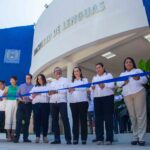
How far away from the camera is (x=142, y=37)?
9812mm

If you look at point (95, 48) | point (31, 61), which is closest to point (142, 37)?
point (95, 48)

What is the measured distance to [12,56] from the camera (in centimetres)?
1213

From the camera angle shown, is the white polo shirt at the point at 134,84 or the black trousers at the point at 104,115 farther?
the black trousers at the point at 104,115

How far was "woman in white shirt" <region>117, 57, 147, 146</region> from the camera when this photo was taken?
5.07 metres

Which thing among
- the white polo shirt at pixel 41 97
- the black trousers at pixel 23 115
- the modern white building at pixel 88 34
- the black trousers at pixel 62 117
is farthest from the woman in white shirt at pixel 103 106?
the modern white building at pixel 88 34

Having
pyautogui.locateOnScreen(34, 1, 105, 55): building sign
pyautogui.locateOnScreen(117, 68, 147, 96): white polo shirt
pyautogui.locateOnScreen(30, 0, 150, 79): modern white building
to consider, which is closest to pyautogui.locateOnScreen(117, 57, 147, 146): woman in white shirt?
pyautogui.locateOnScreen(117, 68, 147, 96): white polo shirt

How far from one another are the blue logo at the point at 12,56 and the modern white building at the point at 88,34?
611mm

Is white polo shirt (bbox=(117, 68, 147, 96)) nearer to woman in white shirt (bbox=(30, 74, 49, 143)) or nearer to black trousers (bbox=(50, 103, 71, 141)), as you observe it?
black trousers (bbox=(50, 103, 71, 141))

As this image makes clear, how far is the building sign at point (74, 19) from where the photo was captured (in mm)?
9008

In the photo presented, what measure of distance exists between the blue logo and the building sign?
3.28 ft

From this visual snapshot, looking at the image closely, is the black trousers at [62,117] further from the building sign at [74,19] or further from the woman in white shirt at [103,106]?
the building sign at [74,19]

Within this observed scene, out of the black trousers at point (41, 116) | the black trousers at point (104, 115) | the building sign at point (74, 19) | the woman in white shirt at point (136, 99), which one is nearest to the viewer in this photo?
the woman in white shirt at point (136, 99)

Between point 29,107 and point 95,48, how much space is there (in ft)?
Answer: 13.5

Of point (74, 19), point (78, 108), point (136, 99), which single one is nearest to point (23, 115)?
point (78, 108)
